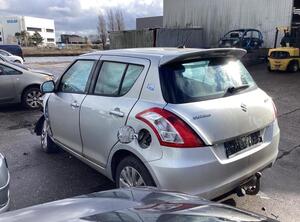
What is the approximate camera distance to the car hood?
1879mm

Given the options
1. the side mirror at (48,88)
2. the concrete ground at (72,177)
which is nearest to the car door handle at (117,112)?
the concrete ground at (72,177)

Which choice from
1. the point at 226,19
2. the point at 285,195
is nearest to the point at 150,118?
the point at 285,195

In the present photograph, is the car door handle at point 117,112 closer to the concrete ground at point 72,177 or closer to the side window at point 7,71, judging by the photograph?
the concrete ground at point 72,177

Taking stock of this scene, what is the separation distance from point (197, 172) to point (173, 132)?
40 centimetres

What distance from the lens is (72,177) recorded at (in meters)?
4.63

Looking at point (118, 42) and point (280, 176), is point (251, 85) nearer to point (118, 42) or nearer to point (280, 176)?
point (280, 176)

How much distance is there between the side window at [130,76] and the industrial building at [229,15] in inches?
688

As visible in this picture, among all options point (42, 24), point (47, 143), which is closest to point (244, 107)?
point (47, 143)

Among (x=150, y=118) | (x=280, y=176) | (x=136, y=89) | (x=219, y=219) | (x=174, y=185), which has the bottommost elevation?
(x=280, y=176)

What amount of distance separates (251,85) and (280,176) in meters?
1.54

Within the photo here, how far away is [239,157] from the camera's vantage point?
326 centimetres

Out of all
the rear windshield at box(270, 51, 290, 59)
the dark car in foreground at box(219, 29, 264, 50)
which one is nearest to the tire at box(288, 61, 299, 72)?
the rear windshield at box(270, 51, 290, 59)

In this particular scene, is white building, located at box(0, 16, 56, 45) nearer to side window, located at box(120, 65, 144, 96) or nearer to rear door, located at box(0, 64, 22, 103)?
rear door, located at box(0, 64, 22, 103)

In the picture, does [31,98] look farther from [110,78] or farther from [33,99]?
[110,78]
